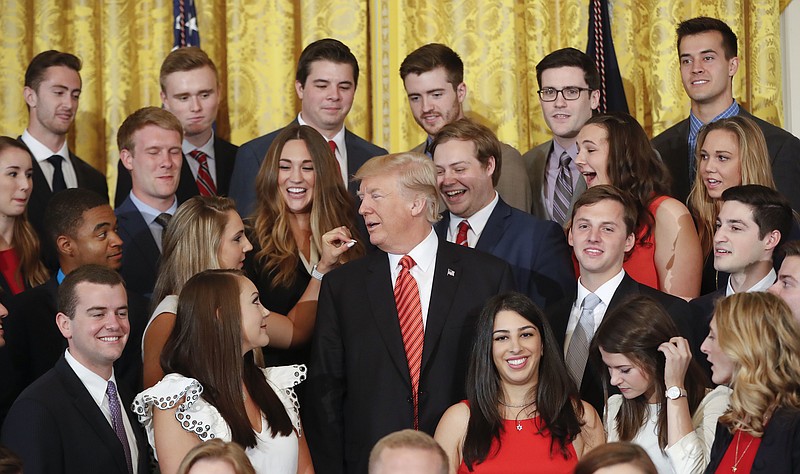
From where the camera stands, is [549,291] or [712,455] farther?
[549,291]

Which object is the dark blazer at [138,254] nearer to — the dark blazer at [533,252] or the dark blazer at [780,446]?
the dark blazer at [533,252]

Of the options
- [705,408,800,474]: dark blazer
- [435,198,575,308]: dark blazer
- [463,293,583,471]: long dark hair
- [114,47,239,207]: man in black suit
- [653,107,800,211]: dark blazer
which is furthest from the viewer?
[114,47,239,207]: man in black suit

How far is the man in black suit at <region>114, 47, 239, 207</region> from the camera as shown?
643 centimetres

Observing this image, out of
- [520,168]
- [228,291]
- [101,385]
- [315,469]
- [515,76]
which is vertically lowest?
[315,469]

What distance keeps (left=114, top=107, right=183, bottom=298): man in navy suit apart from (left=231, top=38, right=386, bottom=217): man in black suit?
40 centimetres

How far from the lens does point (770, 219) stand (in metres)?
4.94

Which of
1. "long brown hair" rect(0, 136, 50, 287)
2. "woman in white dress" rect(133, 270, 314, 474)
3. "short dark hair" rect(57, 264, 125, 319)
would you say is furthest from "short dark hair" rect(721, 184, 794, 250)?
"long brown hair" rect(0, 136, 50, 287)

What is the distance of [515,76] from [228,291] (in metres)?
3.16

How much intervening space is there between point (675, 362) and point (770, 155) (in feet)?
6.82

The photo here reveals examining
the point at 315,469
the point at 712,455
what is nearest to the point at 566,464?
the point at 712,455

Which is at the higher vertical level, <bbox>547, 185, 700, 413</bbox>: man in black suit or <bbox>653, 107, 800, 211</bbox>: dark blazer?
<bbox>653, 107, 800, 211</bbox>: dark blazer

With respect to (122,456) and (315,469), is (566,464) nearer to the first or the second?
(315,469)

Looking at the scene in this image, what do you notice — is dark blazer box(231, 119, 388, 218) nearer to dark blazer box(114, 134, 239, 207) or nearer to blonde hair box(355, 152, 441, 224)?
dark blazer box(114, 134, 239, 207)

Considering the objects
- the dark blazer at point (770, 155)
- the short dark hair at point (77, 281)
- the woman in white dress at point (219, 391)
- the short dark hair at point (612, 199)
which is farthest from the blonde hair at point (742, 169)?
the short dark hair at point (77, 281)
